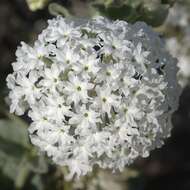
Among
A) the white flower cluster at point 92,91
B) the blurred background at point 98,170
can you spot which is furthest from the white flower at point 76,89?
the blurred background at point 98,170

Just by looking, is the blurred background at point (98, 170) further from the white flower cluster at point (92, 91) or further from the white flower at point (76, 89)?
the white flower at point (76, 89)

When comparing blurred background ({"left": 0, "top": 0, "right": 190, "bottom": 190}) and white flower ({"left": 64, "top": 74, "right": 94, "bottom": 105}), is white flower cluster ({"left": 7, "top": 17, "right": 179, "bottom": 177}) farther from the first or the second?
blurred background ({"left": 0, "top": 0, "right": 190, "bottom": 190})

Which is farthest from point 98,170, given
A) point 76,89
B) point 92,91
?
point 76,89

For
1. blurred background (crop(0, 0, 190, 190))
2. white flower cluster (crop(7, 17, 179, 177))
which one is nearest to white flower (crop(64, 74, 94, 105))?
white flower cluster (crop(7, 17, 179, 177))

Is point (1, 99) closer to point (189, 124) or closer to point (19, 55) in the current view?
point (19, 55)

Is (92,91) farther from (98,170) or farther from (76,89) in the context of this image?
(98,170)

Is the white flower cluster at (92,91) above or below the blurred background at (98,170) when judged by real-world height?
below

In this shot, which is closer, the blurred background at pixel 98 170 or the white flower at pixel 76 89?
the white flower at pixel 76 89
